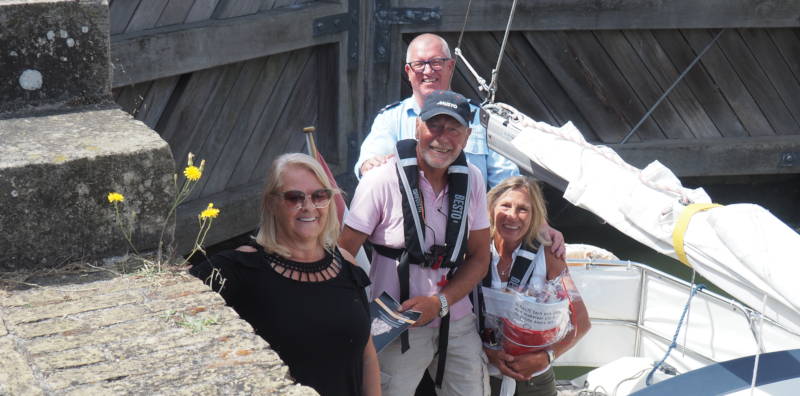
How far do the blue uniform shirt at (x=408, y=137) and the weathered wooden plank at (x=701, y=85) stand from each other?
3.46 meters

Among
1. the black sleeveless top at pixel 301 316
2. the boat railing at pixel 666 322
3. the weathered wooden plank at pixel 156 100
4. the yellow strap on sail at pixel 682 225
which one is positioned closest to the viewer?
the black sleeveless top at pixel 301 316

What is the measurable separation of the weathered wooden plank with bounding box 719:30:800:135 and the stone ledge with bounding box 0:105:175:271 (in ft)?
20.6

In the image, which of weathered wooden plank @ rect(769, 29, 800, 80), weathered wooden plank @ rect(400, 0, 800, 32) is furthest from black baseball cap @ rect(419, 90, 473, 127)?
weathered wooden plank @ rect(769, 29, 800, 80)

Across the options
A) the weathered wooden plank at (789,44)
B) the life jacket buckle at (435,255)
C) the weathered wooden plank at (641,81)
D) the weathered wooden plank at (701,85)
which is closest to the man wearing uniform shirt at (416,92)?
the life jacket buckle at (435,255)

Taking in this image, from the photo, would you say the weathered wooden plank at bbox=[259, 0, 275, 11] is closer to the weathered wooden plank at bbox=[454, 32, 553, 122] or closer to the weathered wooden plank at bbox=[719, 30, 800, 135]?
the weathered wooden plank at bbox=[454, 32, 553, 122]

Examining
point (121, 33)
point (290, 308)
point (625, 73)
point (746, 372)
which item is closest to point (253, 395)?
point (290, 308)

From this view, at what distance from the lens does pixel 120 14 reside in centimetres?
521

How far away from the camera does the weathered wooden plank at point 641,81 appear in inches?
300

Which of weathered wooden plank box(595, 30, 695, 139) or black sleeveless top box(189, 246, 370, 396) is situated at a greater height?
weathered wooden plank box(595, 30, 695, 139)

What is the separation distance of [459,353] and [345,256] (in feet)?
2.75

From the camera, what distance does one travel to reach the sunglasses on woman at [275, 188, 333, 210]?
122 inches

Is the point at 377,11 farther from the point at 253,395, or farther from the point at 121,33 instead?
the point at 253,395

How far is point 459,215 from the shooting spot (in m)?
3.62

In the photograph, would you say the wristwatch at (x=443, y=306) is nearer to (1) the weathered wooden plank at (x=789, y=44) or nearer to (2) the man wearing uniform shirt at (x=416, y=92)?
(2) the man wearing uniform shirt at (x=416, y=92)
